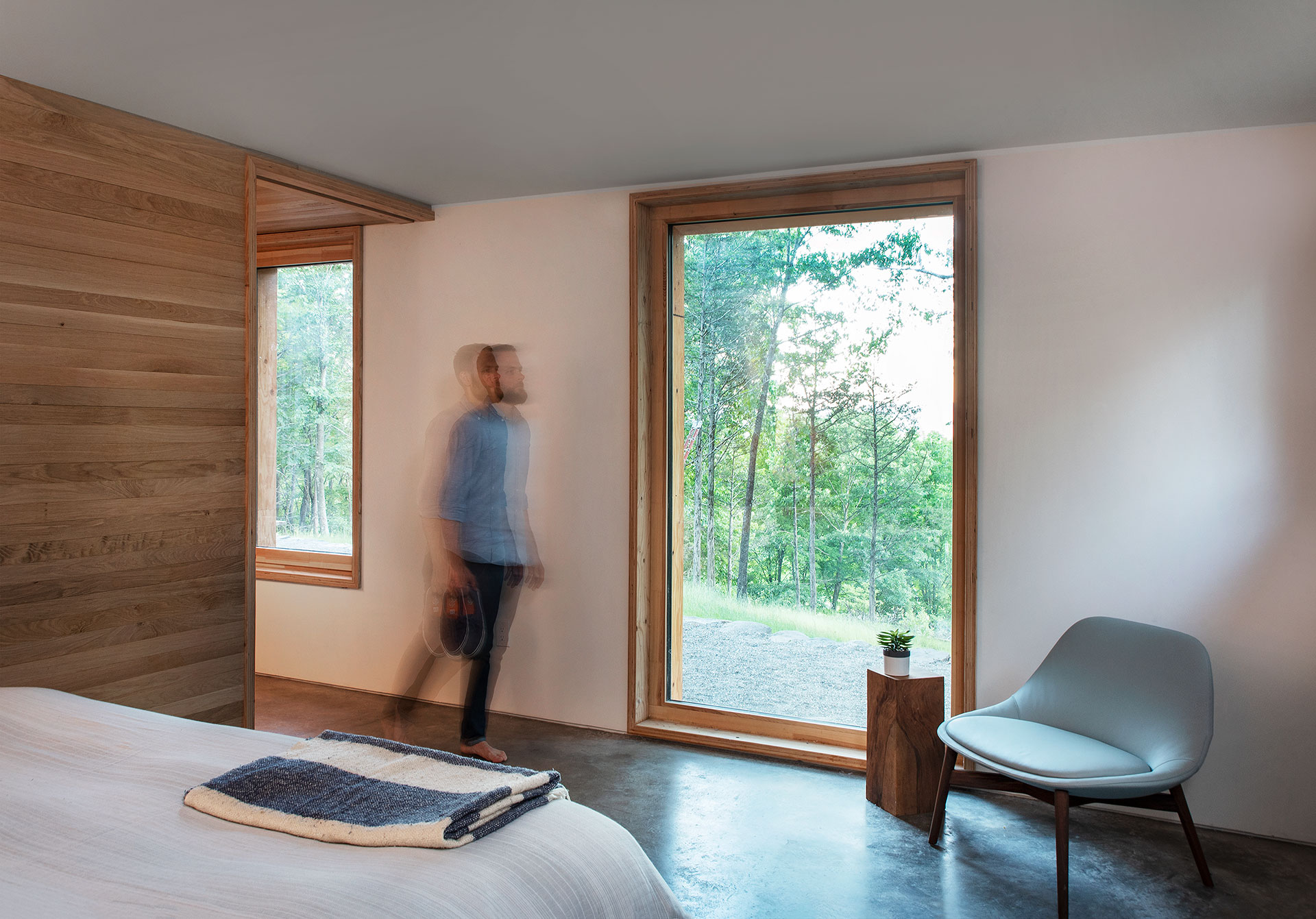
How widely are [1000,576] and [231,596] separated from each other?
3.04m

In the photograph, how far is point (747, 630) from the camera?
3.96m

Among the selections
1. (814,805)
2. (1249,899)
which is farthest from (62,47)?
(1249,899)

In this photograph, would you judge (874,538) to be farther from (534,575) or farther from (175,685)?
(175,685)

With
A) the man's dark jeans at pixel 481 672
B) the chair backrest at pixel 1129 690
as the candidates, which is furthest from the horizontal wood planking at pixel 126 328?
the chair backrest at pixel 1129 690

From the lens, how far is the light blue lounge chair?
253 cm

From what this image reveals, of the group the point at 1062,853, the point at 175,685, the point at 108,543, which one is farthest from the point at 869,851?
the point at 108,543

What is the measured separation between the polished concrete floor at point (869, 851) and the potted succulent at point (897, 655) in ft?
1.68

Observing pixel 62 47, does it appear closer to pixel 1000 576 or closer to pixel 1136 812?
pixel 1000 576

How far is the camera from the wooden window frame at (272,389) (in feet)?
15.5

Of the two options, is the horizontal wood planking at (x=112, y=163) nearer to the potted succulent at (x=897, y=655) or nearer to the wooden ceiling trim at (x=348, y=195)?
the wooden ceiling trim at (x=348, y=195)

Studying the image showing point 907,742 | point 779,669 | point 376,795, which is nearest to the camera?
point 376,795

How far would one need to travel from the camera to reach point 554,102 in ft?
9.92

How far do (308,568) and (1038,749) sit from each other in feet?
12.6

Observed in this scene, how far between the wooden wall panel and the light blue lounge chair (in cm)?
281
